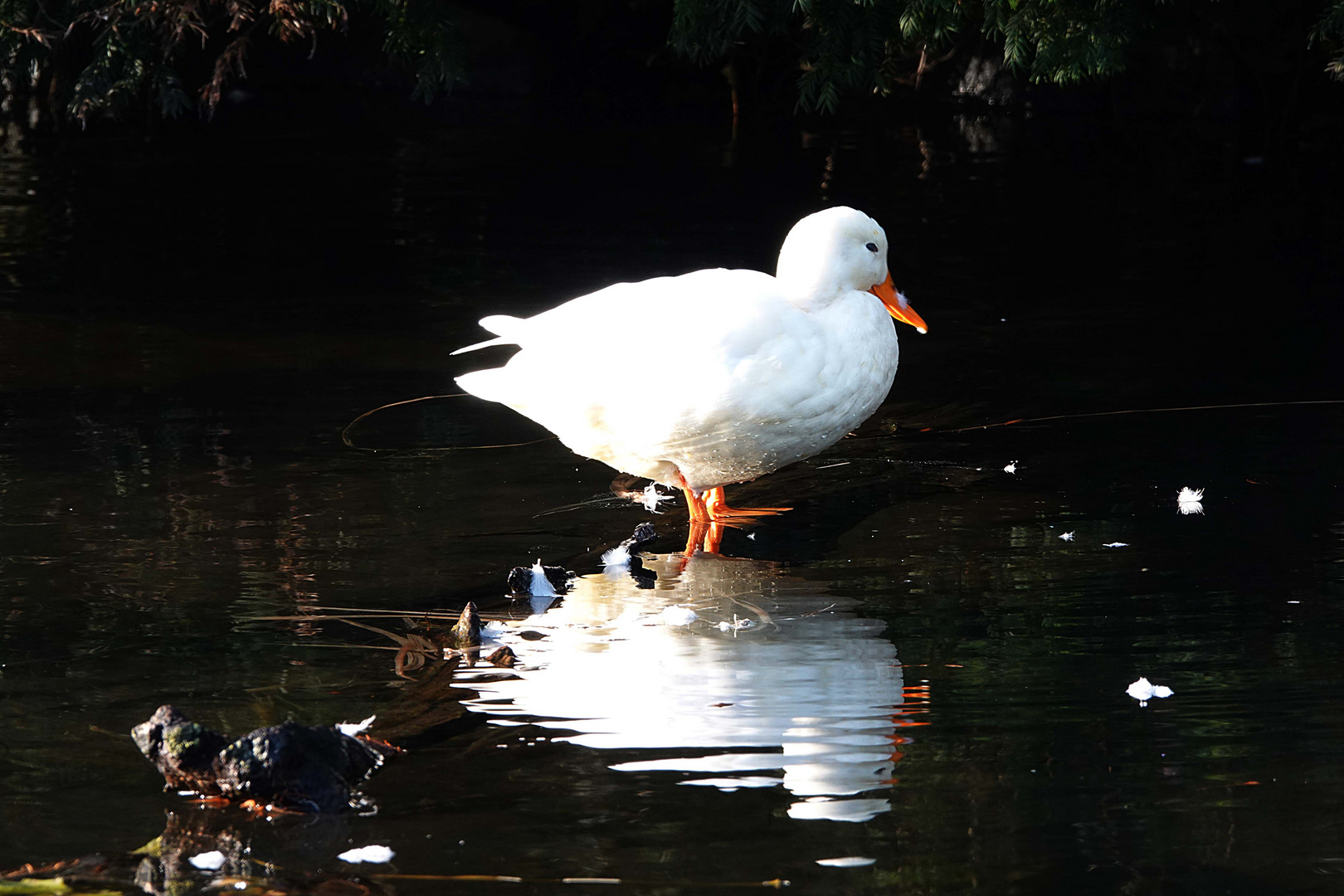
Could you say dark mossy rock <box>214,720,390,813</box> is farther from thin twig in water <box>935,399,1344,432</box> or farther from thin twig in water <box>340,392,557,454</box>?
thin twig in water <box>935,399,1344,432</box>

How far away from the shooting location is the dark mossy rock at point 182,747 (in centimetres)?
321

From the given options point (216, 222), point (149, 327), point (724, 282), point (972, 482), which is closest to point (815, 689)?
point (724, 282)

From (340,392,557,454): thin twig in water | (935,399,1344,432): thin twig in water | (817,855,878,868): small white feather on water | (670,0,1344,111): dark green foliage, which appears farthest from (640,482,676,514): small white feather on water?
(670,0,1344,111): dark green foliage

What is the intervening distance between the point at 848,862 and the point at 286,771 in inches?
Answer: 46.9

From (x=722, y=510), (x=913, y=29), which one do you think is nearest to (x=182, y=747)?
(x=722, y=510)

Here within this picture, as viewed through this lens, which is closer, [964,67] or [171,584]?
[171,584]

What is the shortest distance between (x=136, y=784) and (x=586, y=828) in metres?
1.03

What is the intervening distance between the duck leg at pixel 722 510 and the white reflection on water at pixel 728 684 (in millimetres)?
460

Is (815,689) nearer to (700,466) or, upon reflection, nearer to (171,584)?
(700,466)

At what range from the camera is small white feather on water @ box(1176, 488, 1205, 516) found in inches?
201

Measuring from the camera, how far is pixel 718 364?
15.0 ft

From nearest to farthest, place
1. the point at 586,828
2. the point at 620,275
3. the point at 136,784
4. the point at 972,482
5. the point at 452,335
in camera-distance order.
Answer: the point at 586,828 → the point at 136,784 → the point at 972,482 → the point at 452,335 → the point at 620,275

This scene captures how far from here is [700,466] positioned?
191 inches

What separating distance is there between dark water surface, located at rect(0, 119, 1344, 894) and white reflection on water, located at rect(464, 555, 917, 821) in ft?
0.05
